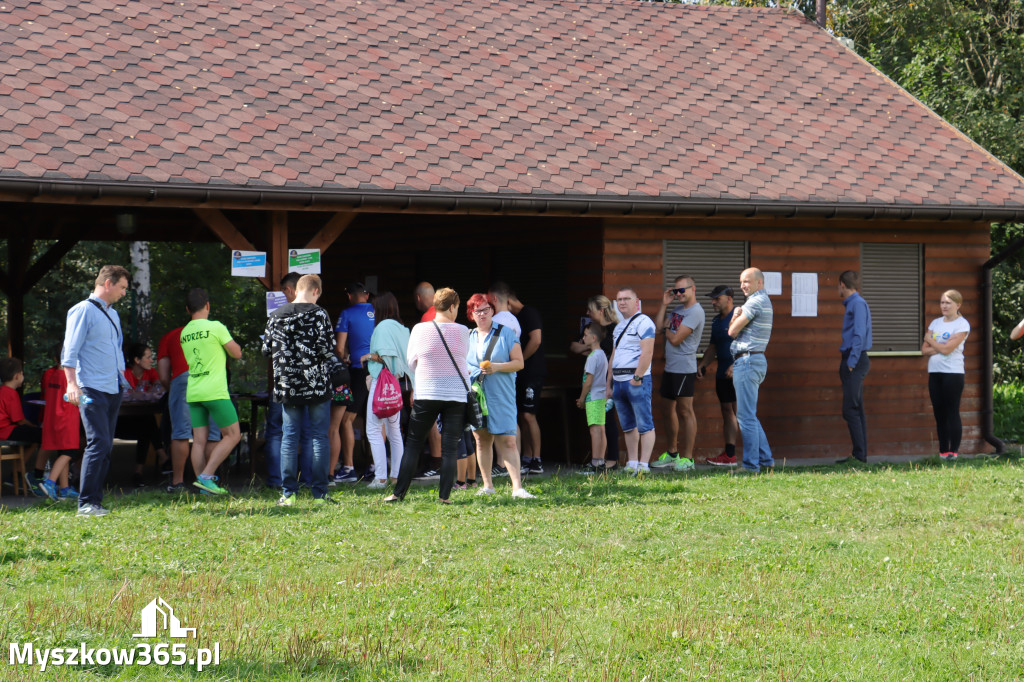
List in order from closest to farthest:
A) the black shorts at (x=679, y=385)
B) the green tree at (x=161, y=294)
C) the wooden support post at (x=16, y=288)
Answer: the black shorts at (x=679, y=385), the wooden support post at (x=16, y=288), the green tree at (x=161, y=294)

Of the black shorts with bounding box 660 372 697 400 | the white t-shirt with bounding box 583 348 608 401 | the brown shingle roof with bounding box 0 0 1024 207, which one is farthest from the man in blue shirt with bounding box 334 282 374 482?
the black shorts with bounding box 660 372 697 400

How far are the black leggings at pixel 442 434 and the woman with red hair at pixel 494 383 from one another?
0.42 m

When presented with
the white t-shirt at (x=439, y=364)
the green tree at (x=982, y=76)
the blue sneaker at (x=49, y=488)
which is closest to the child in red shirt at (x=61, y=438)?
the blue sneaker at (x=49, y=488)

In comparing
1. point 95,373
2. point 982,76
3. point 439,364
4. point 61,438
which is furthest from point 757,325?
point 982,76

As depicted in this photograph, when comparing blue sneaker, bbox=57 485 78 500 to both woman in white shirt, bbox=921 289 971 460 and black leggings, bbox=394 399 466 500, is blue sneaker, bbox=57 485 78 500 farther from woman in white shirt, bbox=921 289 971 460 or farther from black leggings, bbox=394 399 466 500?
woman in white shirt, bbox=921 289 971 460

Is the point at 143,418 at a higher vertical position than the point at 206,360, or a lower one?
lower

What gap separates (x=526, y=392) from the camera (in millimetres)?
11875

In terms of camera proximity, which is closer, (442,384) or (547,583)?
(547,583)

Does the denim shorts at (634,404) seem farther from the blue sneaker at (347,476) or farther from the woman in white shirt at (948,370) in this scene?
the woman in white shirt at (948,370)

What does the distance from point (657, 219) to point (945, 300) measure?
3.22m

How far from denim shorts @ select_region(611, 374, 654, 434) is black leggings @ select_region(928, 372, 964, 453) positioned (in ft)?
11.2

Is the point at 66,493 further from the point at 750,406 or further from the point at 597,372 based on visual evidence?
the point at 750,406

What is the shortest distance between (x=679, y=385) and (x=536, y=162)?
2.79m

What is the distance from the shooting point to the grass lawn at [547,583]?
5.33m
